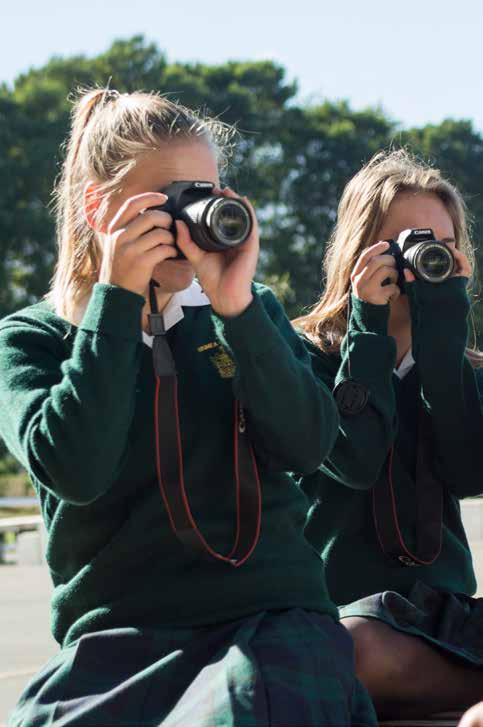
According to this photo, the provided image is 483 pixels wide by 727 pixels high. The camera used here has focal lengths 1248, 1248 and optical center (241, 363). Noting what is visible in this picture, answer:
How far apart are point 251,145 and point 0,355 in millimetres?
34632

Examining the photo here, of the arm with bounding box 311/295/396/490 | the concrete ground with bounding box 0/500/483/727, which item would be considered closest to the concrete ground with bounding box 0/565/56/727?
the concrete ground with bounding box 0/500/483/727

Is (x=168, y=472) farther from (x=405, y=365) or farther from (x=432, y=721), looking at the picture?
(x=405, y=365)

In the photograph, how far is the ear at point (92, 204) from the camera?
2.65 metres

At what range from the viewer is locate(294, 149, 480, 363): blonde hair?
11.6ft

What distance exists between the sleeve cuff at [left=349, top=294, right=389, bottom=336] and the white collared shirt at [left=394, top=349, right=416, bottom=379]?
22 cm

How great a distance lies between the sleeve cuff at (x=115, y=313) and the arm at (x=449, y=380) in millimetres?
1104

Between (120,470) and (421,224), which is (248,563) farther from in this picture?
(421,224)

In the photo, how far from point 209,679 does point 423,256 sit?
140cm

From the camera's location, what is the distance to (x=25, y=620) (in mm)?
5695

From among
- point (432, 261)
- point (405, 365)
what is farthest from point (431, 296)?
point (405, 365)

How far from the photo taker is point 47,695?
2322mm

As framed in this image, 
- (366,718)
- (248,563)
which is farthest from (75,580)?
(366,718)

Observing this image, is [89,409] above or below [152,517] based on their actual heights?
above

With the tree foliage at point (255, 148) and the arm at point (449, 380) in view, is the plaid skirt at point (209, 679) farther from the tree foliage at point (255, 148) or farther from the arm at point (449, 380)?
the tree foliage at point (255, 148)
